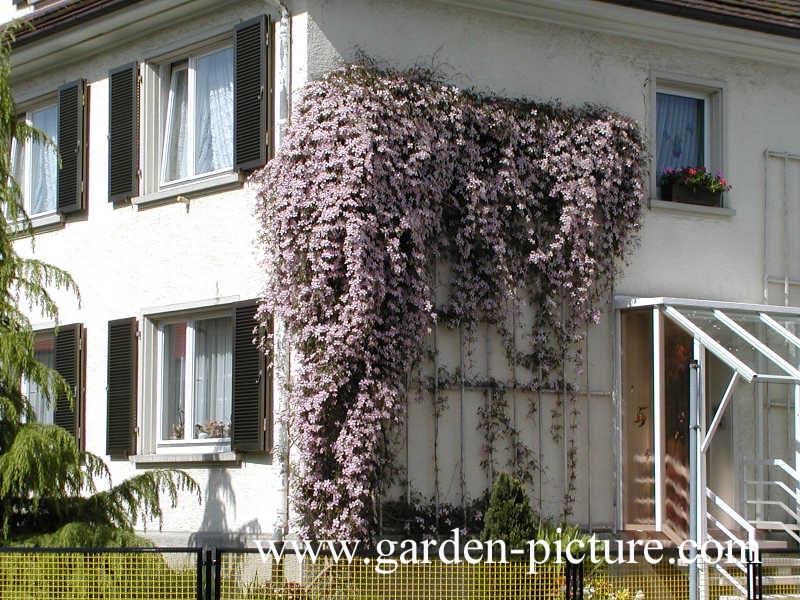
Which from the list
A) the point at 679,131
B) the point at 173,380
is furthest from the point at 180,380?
the point at 679,131

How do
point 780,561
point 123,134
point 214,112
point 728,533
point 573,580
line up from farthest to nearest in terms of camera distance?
point 123,134, point 214,112, point 780,561, point 728,533, point 573,580

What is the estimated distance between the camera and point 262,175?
15.3 m

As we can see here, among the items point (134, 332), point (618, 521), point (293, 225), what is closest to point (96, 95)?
point (134, 332)

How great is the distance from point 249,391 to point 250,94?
3.23 meters

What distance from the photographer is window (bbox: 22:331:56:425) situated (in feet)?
61.4

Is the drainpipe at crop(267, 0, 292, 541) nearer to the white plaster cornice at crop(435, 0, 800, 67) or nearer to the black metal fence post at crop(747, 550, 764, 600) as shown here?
the white plaster cornice at crop(435, 0, 800, 67)

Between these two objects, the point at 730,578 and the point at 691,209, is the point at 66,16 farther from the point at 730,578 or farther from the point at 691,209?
the point at 730,578

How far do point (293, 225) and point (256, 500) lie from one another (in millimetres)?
→ 2948

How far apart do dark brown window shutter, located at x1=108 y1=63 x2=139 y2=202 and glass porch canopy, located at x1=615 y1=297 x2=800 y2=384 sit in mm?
5951

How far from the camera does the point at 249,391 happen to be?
1539 cm

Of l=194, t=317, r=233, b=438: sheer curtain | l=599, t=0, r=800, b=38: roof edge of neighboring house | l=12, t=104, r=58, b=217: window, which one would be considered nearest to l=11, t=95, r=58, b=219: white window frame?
l=12, t=104, r=58, b=217: window

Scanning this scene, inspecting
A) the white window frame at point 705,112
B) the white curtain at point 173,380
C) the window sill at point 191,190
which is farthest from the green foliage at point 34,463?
the white window frame at point 705,112

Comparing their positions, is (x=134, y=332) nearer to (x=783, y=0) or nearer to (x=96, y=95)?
(x=96, y=95)

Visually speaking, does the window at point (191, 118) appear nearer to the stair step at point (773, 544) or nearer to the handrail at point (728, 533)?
the handrail at point (728, 533)
